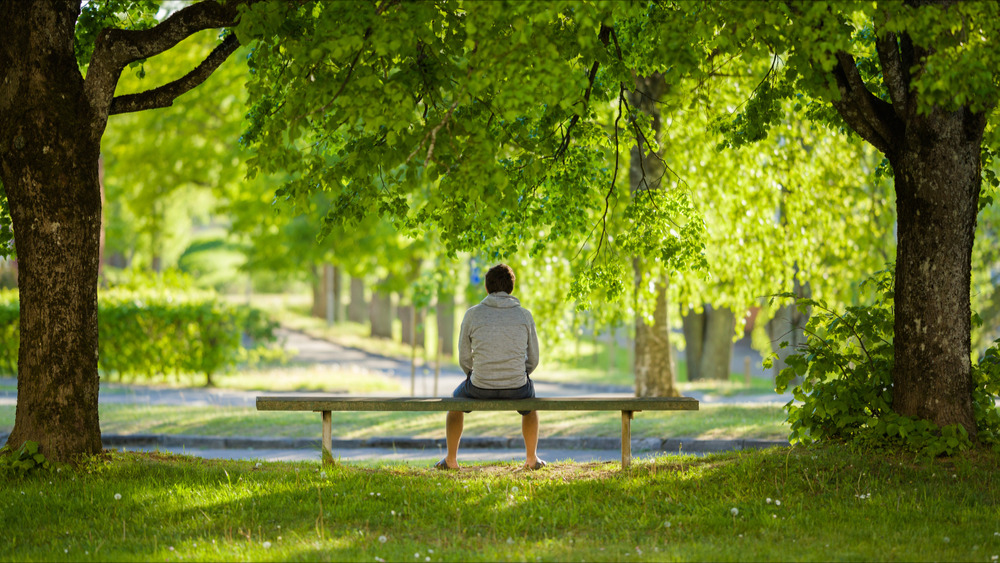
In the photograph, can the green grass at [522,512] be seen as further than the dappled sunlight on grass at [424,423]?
No

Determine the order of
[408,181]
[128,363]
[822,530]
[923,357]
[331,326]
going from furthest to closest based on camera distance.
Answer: [331,326] → [128,363] → [923,357] → [408,181] → [822,530]

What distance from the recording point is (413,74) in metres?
6.09

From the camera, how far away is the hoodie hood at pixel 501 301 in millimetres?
7285

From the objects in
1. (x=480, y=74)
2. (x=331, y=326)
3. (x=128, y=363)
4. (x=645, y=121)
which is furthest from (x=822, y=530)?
(x=331, y=326)

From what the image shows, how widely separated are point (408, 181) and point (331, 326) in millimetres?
33288

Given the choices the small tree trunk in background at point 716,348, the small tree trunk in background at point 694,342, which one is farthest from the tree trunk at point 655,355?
the small tree trunk in background at point 694,342

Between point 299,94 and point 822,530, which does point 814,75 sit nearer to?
point 822,530

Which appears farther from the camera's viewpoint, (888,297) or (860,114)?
(888,297)

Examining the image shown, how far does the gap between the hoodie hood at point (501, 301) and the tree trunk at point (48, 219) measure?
118 inches

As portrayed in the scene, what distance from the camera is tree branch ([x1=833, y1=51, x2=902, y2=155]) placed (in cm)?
676

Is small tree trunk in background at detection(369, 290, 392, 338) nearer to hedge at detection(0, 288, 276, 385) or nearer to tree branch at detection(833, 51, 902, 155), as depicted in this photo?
hedge at detection(0, 288, 276, 385)

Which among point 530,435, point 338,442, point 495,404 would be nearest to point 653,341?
point 338,442

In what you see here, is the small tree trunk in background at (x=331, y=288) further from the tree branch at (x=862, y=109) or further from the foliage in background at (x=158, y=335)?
the tree branch at (x=862, y=109)

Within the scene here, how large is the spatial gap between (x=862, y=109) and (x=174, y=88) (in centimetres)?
519
